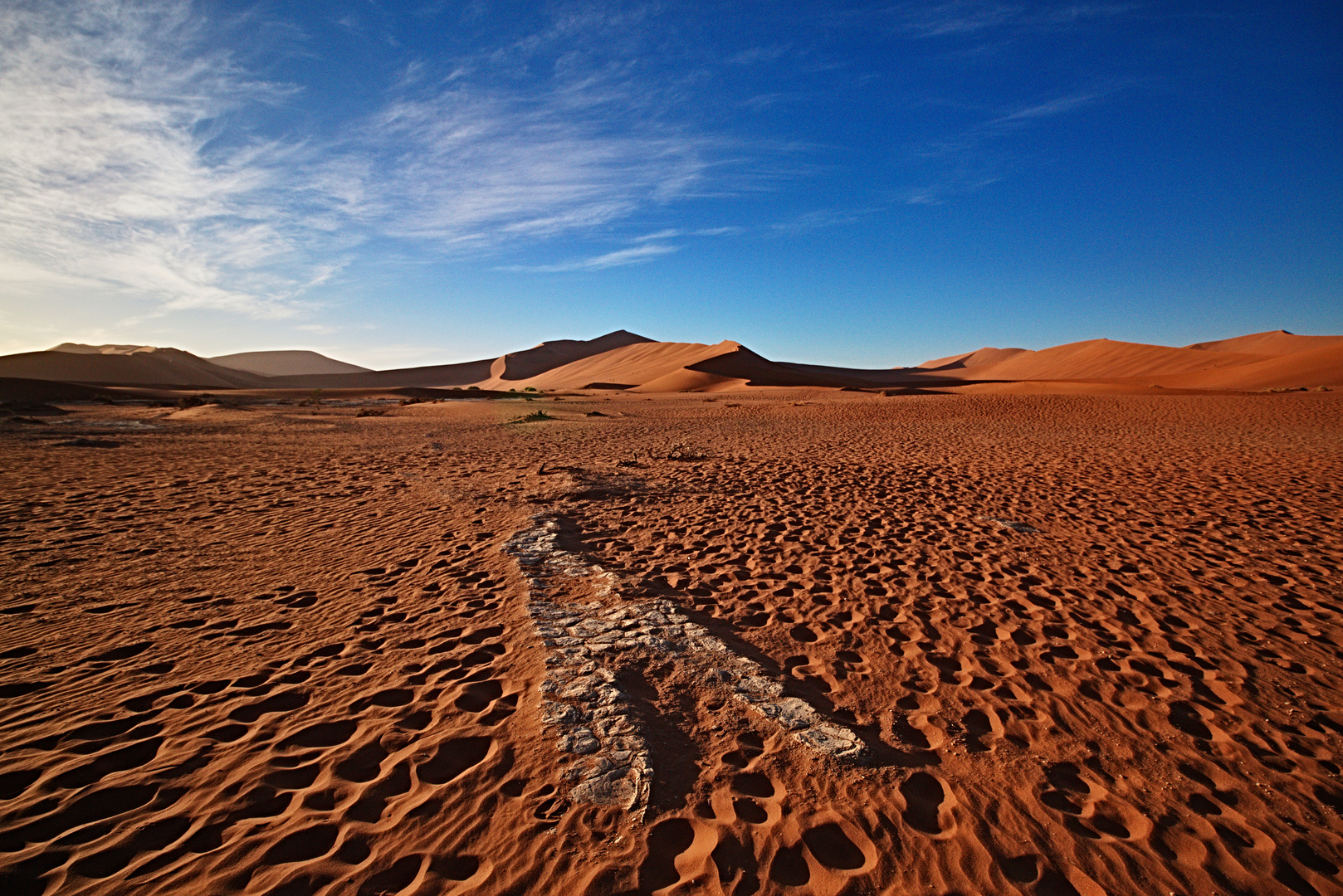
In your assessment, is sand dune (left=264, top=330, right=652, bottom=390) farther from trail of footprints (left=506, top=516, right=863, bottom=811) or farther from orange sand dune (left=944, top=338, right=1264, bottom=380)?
trail of footprints (left=506, top=516, right=863, bottom=811)

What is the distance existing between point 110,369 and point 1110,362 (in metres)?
133

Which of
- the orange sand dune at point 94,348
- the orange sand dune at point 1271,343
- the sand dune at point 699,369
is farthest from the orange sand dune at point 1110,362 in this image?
the orange sand dune at point 94,348

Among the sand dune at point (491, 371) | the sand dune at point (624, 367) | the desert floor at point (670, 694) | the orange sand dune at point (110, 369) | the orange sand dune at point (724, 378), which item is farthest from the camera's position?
the sand dune at point (491, 371)

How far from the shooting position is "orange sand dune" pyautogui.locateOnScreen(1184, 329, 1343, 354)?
3718 inches

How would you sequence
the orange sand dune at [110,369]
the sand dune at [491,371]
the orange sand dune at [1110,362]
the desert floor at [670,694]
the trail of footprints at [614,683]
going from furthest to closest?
the sand dune at [491,371], the orange sand dune at [1110,362], the orange sand dune at [110,369], the trail of footprints at [614,683], the desert floor at [670,694]

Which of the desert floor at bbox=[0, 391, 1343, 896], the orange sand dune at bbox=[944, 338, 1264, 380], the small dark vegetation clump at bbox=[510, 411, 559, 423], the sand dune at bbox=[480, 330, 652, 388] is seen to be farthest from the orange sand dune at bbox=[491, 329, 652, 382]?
the desert floor at bbox=[0, 391, 1343, 896]

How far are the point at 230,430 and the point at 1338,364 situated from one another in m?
58.4

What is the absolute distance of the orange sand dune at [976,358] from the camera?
508 ft

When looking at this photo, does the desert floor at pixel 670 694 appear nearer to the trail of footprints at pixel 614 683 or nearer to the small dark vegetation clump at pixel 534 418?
the trail of footprints at pixel 614 683

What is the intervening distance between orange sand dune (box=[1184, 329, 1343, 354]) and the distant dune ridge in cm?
39

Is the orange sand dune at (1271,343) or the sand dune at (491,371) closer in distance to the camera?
the orange sand dune at (1271,343)

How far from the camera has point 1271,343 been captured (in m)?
108

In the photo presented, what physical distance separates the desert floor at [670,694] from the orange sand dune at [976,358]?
161 metres

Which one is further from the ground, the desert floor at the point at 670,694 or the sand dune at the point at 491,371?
the sand dune at the point at 491,371
